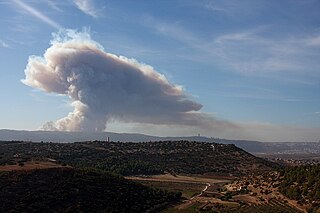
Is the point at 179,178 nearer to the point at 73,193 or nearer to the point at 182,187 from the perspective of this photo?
the point at 182,187

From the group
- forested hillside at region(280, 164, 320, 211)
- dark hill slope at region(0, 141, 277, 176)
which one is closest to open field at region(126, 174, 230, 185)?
dark hill slope at region(0, 141, 277, 176)

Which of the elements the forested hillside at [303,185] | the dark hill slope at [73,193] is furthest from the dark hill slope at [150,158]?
the forested hillside at [303,185]

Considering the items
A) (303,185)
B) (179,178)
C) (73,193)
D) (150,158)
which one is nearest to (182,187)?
(179,178)

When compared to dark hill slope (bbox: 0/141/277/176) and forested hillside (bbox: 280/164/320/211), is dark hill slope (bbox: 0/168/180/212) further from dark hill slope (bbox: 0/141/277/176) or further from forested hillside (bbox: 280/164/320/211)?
dark hill slope (bbox: 0/141/277/176)

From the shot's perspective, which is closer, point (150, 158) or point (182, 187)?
point (182, 187)

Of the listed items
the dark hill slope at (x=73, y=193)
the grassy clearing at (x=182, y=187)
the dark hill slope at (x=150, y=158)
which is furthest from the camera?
the dark hill slope at (x=150, y=158)

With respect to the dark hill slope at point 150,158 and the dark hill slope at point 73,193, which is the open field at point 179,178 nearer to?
the dark hill slope at point 150,158

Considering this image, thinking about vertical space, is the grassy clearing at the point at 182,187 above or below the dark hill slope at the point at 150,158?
below
